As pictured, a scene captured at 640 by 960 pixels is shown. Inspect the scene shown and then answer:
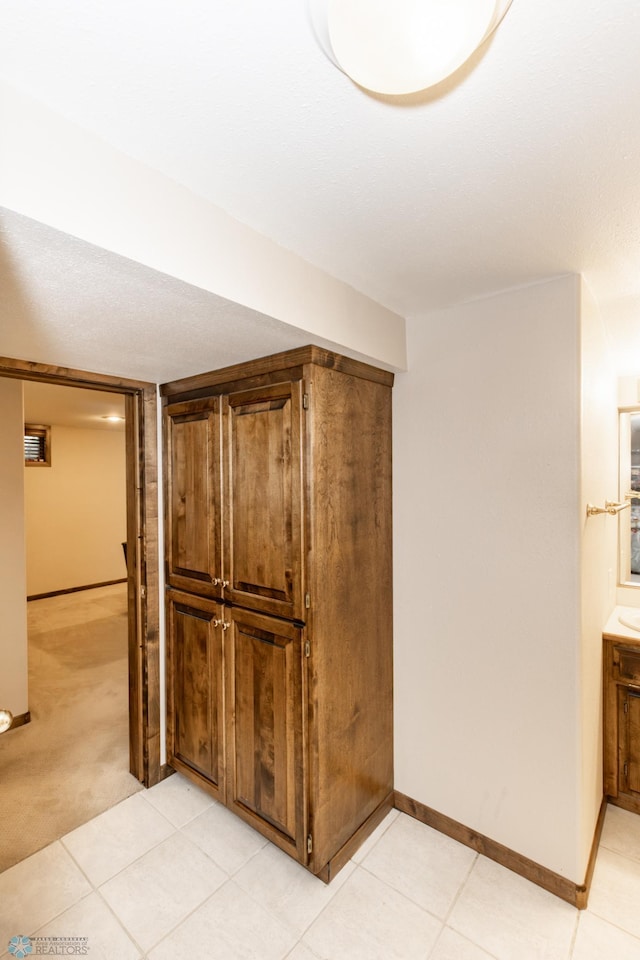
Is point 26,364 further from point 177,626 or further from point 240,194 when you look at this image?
point 177,626

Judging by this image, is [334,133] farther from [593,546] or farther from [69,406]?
[69,406]

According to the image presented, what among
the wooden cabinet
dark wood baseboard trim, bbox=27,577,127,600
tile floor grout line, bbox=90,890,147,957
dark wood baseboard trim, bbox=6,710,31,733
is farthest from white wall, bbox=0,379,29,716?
dark wood baseboard trim, bbox=27,577,127,600

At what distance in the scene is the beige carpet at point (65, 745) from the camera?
2156 mm

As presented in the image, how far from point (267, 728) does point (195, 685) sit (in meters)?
0.53

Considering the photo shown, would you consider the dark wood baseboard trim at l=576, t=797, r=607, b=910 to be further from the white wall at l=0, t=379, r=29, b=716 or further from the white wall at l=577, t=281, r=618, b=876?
the white wall at l=0, t=379, r=29, b=716

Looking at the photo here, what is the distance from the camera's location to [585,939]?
160cm

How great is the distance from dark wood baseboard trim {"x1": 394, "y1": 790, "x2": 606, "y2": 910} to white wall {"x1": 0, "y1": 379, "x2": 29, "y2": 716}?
2447 mm

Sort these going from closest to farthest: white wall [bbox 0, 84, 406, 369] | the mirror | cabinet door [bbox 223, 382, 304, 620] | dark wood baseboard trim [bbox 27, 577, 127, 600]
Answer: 1. white wall [bbox 0, 84, 406, 369]
2. cabinet door [bbox 223, 382, 304, 620]
3. the mirror
4. dark wood baseboard trim [bbox 27, 577, 127, 600]

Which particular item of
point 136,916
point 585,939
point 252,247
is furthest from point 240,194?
point 585,939

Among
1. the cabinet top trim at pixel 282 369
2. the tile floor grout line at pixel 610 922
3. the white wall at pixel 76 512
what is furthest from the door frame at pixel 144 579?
the white wall at pixel 76 512

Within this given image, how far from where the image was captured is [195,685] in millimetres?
2271

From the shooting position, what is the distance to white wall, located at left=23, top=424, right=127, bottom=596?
6062 mm

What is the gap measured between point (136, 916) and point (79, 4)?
101 inches

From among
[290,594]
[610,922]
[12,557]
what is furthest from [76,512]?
[610,922]
